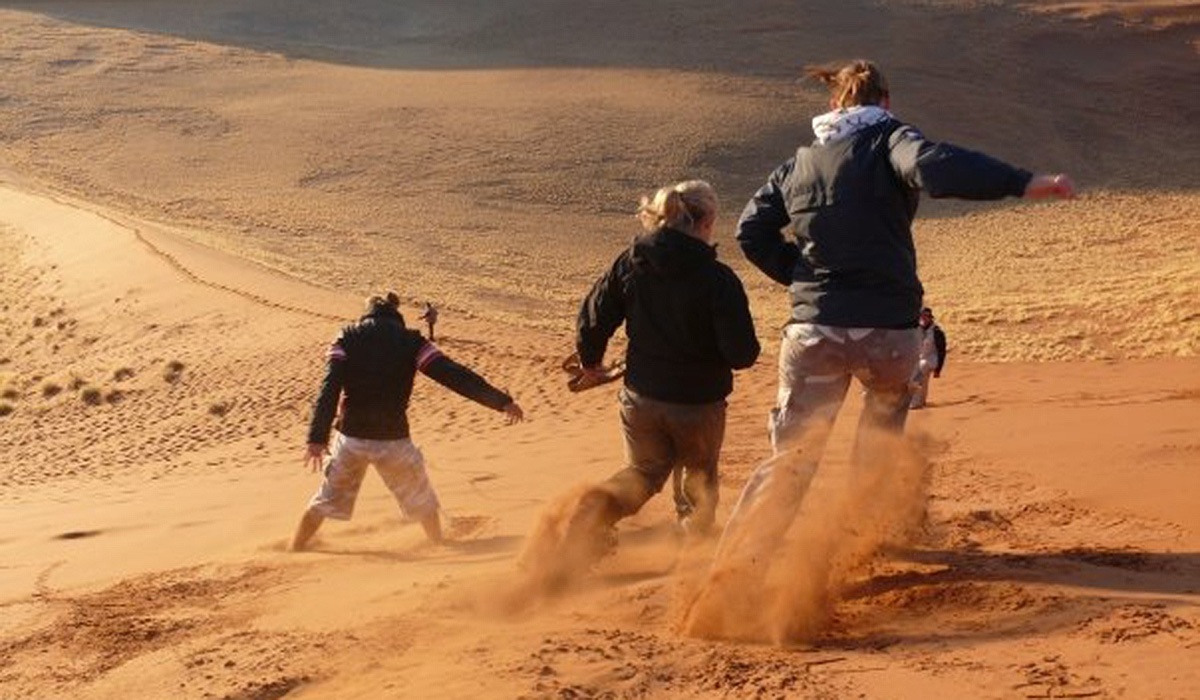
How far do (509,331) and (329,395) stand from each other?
10453 mm

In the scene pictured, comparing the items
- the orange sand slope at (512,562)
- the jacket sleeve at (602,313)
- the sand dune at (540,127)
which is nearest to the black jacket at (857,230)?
the jacket sleeve at (602,313)

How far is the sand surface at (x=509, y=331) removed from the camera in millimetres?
6285

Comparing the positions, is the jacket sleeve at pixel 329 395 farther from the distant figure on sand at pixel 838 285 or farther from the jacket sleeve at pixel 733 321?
the distant figure on sand at pixel 838 285

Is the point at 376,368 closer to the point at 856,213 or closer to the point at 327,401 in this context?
the point at 327,401

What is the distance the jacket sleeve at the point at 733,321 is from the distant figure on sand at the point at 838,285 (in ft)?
1.45

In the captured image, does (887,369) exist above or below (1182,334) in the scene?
above

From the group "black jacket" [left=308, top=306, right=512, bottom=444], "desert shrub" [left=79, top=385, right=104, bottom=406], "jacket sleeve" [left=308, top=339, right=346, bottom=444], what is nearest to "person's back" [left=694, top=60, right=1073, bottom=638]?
"black jacket" [left=308, top=306, right=512, bottom=444]

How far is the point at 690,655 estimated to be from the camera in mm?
5910

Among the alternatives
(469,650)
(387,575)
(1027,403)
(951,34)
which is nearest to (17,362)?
(1027,403)

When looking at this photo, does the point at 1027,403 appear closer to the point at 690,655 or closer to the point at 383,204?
the point at 690,655

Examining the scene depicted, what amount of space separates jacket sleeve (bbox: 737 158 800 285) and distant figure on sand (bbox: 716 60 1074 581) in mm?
52

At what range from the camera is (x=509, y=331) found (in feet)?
63.2

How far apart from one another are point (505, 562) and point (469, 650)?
200cm

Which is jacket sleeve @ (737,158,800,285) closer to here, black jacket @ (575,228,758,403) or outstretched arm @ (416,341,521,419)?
black jacket @ (575,228,758,403)
